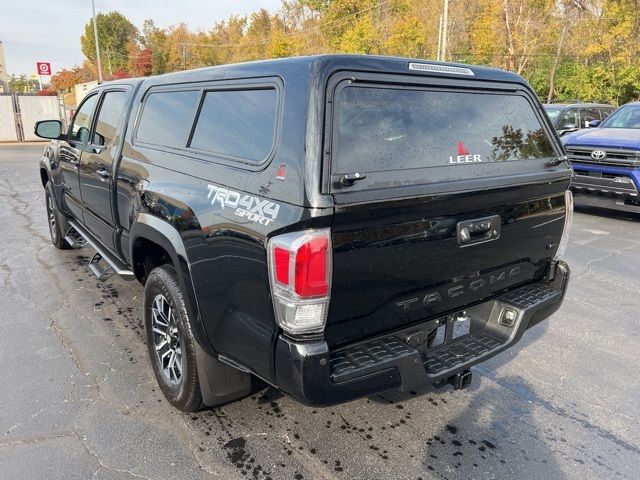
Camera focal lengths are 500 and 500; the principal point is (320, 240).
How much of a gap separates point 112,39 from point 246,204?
275ft

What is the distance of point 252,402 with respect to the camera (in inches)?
124

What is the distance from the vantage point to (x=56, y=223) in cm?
606

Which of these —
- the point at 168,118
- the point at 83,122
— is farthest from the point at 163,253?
the point at 83,122

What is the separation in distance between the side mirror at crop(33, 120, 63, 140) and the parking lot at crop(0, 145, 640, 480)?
1.78 m

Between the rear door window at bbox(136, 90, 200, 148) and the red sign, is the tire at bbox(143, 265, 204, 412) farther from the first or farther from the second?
the red sign

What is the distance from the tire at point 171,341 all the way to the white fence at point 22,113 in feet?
68.9

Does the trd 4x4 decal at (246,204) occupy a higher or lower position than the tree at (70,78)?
lower

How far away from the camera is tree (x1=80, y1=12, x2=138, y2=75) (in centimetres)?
7300

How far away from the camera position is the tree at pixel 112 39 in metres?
73.0

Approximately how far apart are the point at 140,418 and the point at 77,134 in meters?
3.19

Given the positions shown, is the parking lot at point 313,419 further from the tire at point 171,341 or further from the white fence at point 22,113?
the white fence at point 22,113

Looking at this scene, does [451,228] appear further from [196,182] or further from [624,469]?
[624,469]

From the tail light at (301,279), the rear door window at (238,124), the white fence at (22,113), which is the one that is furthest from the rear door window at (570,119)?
the white fence at (22,113)

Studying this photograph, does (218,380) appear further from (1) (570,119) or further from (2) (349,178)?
(1) (570,119)
